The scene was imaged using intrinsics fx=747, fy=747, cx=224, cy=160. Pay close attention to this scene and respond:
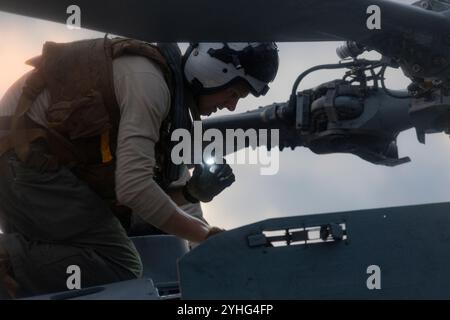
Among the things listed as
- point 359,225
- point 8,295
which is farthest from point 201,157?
point 359,225

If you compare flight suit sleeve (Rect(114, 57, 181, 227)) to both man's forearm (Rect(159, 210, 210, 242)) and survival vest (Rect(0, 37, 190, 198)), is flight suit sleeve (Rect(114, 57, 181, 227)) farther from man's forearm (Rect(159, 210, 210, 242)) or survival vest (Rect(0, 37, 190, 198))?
survival vest (Rect(0, 37, 190, 198))

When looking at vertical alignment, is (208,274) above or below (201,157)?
below

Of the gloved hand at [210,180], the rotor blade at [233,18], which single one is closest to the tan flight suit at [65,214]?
the rotor blade at [233,18]

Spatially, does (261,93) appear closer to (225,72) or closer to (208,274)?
(225,72)

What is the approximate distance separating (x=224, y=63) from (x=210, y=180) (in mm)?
578

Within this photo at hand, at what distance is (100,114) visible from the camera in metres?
3.03

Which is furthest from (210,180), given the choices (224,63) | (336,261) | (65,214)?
(336,261)

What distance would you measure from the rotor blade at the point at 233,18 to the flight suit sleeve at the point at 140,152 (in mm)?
258

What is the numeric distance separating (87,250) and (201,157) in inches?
35.3

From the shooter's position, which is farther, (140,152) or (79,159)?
(79,159)

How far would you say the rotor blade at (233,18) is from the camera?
8.29 feet

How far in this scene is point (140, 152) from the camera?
287 cm

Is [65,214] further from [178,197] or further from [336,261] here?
[336,261]

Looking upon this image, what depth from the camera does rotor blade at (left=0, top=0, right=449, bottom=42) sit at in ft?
8.29
